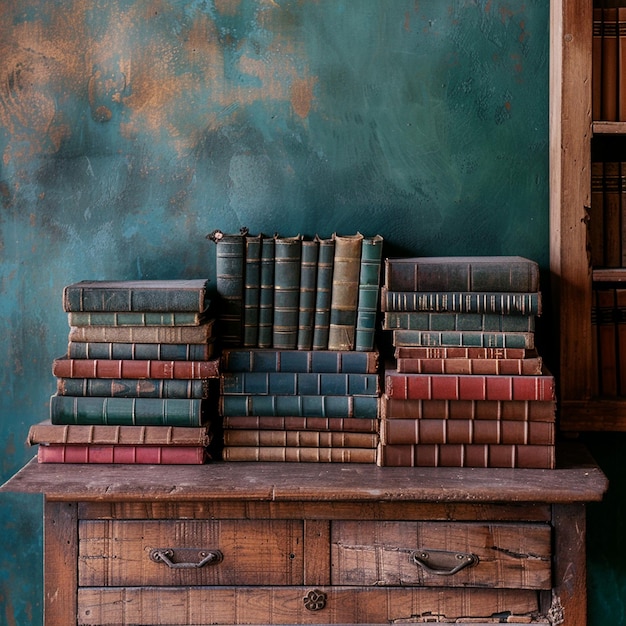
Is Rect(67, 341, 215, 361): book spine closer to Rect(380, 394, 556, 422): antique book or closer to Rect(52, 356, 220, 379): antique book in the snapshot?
Rect(52, 356, 220, 379): antique book

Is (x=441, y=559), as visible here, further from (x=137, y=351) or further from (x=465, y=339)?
(x=137, y=351)

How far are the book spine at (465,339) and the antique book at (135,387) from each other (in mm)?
505

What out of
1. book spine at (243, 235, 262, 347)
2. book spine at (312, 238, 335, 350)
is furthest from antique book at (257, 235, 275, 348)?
book spine at (312, 238, 335, 350)

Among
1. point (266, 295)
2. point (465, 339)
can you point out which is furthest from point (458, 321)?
point (266, 295)

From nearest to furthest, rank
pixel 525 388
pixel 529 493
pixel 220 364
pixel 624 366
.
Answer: pixel 529 493 < pixel 525 388 < pixel 220 364 < pixel 624 366

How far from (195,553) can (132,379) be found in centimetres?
44

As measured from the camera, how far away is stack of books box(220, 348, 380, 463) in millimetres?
1847

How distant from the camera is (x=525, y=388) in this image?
175 centimetres

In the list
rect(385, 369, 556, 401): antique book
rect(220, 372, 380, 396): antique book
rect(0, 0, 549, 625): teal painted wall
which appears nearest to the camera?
rect(385, 369, 556, 401): antique book

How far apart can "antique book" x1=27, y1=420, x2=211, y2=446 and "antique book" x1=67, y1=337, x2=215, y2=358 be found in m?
0.17

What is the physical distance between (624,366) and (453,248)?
1.84 ft

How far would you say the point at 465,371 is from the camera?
178 cm

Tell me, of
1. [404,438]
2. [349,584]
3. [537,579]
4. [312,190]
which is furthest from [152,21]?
[537,579]

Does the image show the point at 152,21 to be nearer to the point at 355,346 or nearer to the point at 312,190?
the point at 312,190
